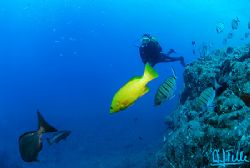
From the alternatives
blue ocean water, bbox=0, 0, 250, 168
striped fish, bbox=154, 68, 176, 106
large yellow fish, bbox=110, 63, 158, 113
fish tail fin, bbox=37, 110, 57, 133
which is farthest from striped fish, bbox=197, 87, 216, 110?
blue ocean water, bbox=0, 0, 250, 168

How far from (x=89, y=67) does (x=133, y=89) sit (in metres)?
132

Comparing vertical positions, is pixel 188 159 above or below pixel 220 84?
below

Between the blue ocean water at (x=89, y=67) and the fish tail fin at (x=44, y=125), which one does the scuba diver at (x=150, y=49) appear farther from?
the blue ocean water at (x=89, y=67)

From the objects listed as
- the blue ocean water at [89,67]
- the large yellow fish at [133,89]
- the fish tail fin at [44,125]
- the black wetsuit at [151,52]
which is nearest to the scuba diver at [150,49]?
the black wetsuit at [151,52]

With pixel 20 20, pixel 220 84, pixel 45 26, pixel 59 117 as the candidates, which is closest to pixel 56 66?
pixel 45 26

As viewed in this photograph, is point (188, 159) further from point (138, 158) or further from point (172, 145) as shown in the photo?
point (138, 158)

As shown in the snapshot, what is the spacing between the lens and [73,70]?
130125 mm

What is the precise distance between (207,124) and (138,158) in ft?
46.1

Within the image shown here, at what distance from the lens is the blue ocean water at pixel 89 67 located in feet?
80.2

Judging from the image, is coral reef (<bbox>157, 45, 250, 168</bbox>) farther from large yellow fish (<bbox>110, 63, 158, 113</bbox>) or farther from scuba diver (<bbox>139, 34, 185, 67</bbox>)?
scuba diver (<bbox>139, 34, 185, 67</bbox>)

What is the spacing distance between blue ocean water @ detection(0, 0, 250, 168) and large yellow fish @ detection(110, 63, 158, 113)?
13.5 metres

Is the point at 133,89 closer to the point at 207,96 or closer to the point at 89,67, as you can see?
the point at 207,96

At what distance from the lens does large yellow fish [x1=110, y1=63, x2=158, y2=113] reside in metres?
3.28

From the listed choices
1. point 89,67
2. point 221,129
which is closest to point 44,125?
point 221,129
